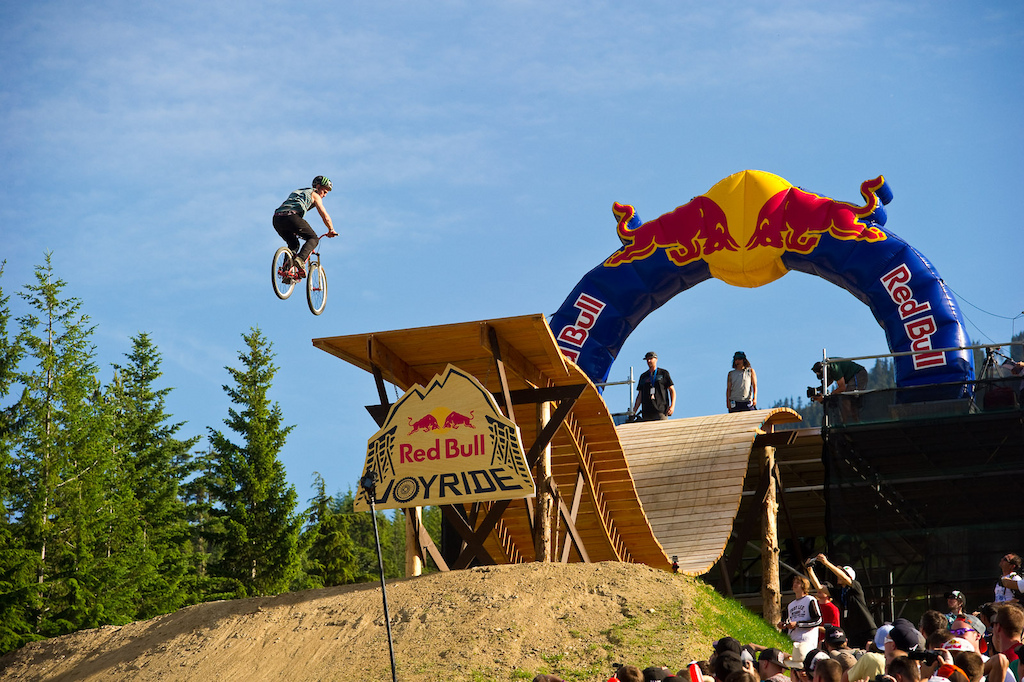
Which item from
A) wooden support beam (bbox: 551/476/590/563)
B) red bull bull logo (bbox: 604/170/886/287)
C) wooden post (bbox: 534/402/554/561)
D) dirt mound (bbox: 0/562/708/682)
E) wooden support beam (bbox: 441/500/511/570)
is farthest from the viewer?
red bull bull logo (bbox: 604/170/886/287)

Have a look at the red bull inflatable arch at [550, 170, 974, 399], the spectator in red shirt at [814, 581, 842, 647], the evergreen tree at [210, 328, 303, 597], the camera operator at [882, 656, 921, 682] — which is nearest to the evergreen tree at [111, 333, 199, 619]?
the evergreen tree at [210, 328, 303, 597]

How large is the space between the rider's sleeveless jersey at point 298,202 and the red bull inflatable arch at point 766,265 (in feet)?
25.0

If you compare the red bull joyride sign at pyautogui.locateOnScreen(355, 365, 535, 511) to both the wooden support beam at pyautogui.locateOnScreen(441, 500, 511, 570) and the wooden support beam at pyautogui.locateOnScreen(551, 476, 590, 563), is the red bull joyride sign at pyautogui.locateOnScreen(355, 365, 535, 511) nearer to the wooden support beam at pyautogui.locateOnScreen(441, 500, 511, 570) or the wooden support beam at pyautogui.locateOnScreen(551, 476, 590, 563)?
the wooden support beam at pyautogui.locateOnScreen(441, 500, 511, 570)

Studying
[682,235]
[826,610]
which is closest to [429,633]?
[826,610]

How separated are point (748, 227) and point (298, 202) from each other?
9.04 m

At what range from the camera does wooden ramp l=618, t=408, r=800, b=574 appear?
17.2 m

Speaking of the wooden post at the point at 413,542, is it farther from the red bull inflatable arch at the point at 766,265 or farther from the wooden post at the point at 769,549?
the red bull inflatable arch at the point at 766,265

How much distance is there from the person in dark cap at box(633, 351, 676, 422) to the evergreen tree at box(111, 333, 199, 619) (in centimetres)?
1092

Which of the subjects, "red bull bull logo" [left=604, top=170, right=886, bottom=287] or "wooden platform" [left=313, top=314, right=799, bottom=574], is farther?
"red bull bull logo" [left=604, top=170, right=886, bottom=287]

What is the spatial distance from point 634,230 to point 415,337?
8452 mm

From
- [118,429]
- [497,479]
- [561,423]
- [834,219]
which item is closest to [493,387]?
[561,423]

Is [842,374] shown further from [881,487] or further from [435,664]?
[435,664]

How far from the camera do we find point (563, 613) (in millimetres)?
12359

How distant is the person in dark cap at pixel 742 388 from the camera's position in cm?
2027
